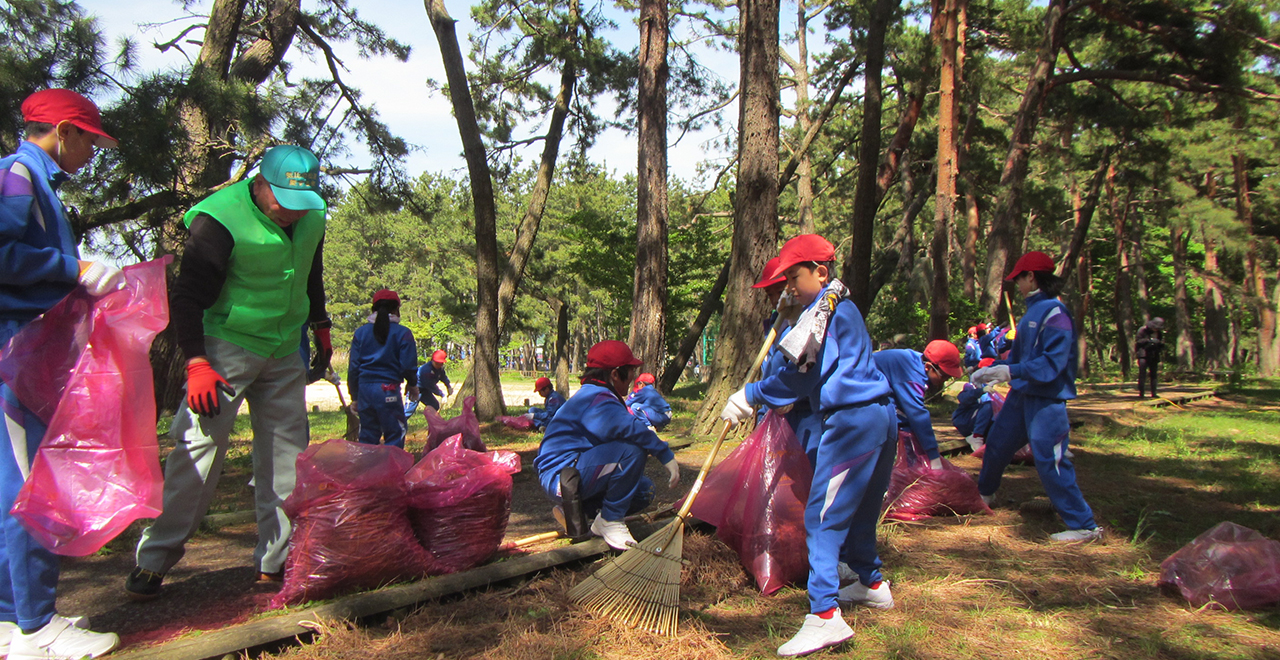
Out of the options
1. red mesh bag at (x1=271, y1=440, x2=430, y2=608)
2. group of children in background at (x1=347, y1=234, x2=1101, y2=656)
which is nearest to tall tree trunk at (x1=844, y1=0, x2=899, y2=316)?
group of children in background at (x1=347, y1=234, x2=1101, y2=656)

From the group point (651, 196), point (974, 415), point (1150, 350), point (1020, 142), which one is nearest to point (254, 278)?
point (974, 415)

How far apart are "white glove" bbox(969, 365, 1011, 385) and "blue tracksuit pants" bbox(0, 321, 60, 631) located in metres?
4.53

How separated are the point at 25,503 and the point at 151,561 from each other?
0.78 meters

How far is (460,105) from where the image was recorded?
10.1 meters

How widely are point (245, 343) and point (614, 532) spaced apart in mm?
1903

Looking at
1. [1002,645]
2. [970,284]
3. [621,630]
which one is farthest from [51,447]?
[970,284]

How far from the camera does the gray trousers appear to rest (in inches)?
119

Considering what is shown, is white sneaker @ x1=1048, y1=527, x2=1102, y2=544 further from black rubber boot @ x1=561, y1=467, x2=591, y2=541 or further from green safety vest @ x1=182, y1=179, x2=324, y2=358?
green safety vest @ x1=182, y1=179, x2=324, y2=358

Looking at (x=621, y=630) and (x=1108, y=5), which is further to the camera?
(x=1108, y=5)

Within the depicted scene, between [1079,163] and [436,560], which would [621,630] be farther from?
[1079,163]

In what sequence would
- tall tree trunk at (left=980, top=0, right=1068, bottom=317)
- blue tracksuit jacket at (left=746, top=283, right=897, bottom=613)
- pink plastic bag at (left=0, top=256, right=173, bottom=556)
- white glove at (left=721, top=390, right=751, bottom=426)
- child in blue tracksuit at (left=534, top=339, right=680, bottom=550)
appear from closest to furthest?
pink plastic bag at (left=0, top=256, right=173, bottom=556) → blue tracksuit jacket at (left=746, top=283, right=897, bottom=613) → white glove at (left=721, top=390, right=751, bottom=426) → child in blue tracksuit at (left=534, top=339, right=680, bottom=550) → tall tree trunk at (left=980, top=0, right=1068, bottom=317)

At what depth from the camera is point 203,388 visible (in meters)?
2.87

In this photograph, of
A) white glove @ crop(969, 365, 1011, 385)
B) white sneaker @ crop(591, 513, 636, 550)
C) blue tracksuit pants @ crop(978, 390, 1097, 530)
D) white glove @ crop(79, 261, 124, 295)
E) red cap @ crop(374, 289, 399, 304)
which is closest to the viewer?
white glove @ crop(79, 261, 124, 295)

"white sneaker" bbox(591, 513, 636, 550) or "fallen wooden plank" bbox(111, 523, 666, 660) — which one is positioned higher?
"white sneaker" bbox(591, 513, 636, 550)
